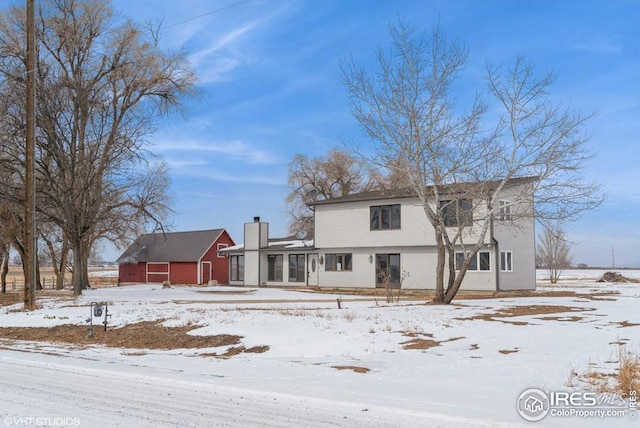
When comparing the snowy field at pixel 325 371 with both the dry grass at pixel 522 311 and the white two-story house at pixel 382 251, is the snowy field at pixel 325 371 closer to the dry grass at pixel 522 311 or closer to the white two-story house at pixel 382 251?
the dry grass at pixel 522 311

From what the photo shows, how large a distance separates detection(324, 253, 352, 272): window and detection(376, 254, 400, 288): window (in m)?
2.22

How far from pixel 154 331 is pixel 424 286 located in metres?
21.2

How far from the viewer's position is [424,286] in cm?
3391

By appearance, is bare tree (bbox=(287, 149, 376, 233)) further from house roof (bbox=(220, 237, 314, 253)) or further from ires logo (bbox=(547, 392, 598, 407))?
ires logo (bbox=(547, 392, 598, 407))

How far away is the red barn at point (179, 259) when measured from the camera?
52844 millimetres

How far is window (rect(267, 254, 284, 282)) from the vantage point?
42.3 m

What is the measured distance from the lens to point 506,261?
32281 mm

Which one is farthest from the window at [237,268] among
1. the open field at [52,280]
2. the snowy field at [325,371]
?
the snowy field at [325,371]

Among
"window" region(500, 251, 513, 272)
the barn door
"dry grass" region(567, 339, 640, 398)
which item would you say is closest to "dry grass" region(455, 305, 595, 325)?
"dry grass" region(567, 339, 640, 398)

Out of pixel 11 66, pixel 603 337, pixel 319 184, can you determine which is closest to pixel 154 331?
pixel 603 337

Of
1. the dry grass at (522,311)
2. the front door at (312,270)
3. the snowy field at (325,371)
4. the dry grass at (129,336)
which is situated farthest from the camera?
the front door at (312,270)

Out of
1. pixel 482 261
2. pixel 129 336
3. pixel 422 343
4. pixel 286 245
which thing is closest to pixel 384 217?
pixel 482 261

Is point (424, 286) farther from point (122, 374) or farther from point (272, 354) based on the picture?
point (122, 374)

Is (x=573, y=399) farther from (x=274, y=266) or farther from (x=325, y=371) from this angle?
(x=274, y=266)
